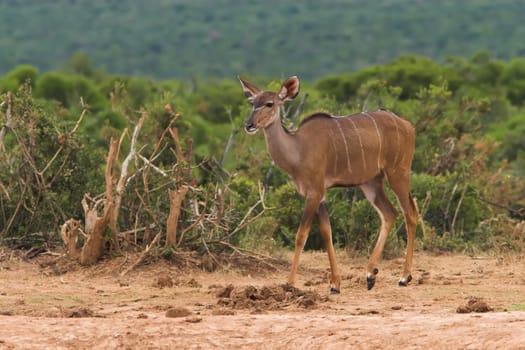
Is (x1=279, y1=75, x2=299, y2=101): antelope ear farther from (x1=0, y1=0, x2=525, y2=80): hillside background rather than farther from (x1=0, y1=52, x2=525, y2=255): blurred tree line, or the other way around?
(x1=0, y1=0, x2=525, y2=80): hillside background

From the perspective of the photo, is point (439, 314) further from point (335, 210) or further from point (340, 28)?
point (340, 28)

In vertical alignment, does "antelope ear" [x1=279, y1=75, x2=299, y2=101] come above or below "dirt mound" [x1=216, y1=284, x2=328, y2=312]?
A: above

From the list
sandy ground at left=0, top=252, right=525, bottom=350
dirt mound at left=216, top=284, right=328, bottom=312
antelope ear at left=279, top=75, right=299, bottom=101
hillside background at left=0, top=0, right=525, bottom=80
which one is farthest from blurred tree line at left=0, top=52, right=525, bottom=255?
hillside background at left=0, top=0, right=525, bottom=80

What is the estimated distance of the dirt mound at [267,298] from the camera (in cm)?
731

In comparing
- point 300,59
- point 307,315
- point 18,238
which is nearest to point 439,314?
point 307,315

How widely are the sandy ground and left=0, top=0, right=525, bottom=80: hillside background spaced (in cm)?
6066

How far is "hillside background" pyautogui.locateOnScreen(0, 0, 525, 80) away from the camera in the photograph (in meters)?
75.9

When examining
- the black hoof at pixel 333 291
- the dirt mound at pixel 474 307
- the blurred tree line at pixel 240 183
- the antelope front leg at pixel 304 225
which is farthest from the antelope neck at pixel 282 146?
the dirt mound at pixel 474 307

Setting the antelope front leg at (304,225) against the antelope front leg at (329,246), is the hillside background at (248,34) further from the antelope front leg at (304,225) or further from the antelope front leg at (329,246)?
the antelope front leg at (304,225)

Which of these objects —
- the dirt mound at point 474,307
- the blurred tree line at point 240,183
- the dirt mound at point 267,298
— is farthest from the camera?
the blurred tree line at point 240,183

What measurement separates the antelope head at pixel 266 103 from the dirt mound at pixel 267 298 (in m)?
1.15

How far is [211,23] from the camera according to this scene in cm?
9119

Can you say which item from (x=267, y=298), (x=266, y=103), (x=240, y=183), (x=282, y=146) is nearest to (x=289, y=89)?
(x=266, y=103)

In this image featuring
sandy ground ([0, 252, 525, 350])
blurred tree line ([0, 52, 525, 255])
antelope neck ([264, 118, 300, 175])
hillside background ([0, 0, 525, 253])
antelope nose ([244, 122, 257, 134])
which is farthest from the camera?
blurred tree line ([0, 52, 525, 255])
